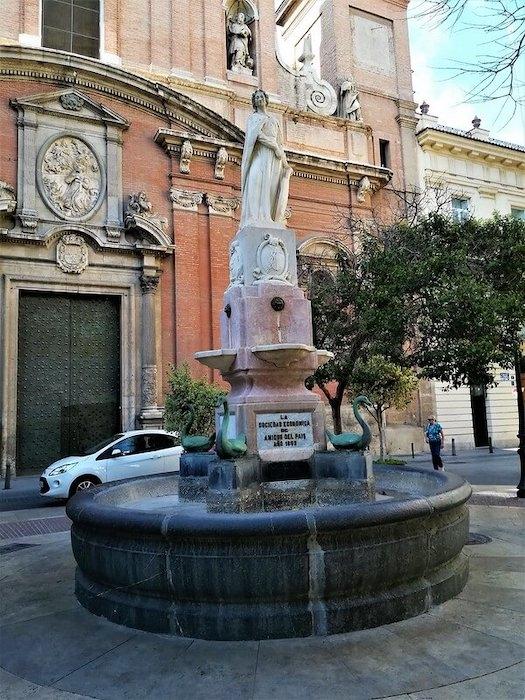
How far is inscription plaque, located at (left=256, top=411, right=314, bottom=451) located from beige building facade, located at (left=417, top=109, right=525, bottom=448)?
18.3 meters

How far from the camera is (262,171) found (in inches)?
288

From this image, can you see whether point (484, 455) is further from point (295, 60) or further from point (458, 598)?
point (295, 60)

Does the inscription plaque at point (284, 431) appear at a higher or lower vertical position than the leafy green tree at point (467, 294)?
lower

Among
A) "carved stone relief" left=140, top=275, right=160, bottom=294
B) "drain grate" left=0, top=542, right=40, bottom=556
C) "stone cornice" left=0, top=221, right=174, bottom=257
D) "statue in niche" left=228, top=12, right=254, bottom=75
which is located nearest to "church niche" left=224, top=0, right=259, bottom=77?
"statue in niche" left=228, top=12, right=254, bottom=75

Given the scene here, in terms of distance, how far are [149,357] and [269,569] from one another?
14.5 meters

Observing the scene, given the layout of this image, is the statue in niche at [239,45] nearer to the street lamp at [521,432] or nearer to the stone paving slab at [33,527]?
the street lamp at [521,432]

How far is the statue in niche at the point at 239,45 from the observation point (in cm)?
2153

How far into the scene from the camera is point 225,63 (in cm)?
2100

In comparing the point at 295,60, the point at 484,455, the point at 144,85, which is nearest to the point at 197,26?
the point at 144,85

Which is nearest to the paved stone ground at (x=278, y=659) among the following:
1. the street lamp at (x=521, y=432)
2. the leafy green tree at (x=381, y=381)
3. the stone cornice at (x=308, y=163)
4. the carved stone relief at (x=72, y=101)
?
the street lamp at (x=521, y=432)

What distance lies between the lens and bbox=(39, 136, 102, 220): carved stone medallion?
56.5 feet

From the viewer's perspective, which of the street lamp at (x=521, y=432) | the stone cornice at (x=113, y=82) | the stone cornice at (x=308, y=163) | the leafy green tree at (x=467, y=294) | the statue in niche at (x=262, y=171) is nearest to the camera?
the statue in niche at (x=262, y=171)

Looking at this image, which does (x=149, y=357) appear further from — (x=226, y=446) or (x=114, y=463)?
(x=226, y=446)

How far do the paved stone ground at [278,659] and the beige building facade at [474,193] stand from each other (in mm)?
20489
